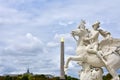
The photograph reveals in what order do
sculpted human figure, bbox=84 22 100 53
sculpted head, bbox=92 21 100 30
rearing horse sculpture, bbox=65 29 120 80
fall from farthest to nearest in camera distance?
1. sculpted head, bbox=92 21 100 30
2. sculpted human figure, bbox=84 22 100 53
3. rearing horse sculpture, bbox=65 29 120 80

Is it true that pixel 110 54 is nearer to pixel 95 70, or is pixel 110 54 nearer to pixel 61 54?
pixel 95 70

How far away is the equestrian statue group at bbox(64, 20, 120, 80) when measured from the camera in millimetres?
13195

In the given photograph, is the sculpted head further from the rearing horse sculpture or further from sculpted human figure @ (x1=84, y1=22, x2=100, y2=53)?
the rearing horse sculpture

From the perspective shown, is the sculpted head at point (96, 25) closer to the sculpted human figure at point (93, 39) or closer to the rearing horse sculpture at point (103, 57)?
the sculpted human figure at point (93, 39)

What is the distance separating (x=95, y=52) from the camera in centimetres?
1324

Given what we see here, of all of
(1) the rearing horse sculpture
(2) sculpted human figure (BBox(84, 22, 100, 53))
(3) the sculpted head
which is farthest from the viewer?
(3) the sculpted head

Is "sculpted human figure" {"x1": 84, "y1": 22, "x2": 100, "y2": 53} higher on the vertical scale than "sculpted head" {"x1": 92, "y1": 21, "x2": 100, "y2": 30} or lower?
lower

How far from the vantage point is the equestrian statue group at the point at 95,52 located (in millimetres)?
13195

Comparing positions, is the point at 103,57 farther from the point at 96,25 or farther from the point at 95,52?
the point at 96,25

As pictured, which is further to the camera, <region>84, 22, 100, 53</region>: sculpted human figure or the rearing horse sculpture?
<region>84, 22, 100, 53</region>: sculpted human figure

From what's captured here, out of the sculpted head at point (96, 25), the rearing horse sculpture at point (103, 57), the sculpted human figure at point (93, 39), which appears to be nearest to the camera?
the rearing horse sculpture at point (103, 57)

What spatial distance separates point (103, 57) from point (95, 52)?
12.2 inches

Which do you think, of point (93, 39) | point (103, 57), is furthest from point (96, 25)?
point (103, 57)

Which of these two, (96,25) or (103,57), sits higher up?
(96,25)
